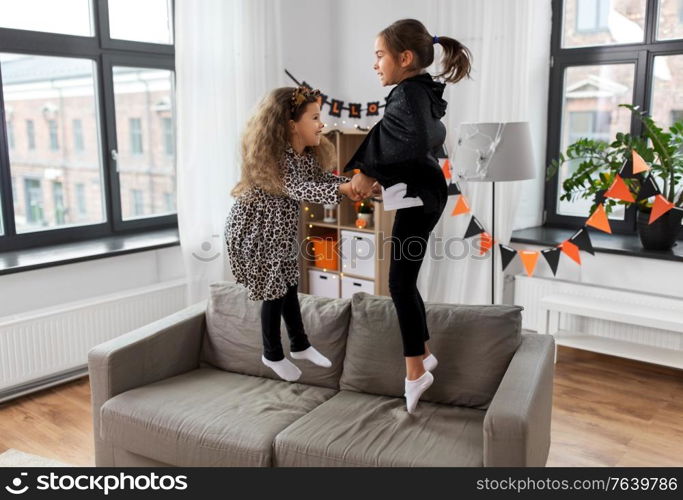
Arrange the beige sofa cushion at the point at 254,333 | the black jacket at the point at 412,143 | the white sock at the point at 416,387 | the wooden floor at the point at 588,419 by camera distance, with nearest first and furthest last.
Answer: the black jacket at the point at 412,143
the white sock at the point at 416,387
the beige sofa cushion at the point at 254,333
the wooden floor at the point at 588,419

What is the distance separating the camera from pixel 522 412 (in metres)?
2.08

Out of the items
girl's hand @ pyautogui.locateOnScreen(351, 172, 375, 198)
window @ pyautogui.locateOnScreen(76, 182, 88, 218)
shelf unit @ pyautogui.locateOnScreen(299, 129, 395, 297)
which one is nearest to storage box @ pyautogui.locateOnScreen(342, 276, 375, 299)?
shelf unit @ pyautogui.locateOnScreen(299, 129, 395, 297)

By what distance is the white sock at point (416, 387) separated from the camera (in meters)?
2.44

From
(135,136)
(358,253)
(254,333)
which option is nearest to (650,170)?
(358,253)

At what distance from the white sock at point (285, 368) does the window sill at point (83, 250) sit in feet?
5.30

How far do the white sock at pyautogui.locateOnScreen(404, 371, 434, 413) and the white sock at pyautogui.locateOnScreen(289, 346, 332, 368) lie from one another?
1.24 ft

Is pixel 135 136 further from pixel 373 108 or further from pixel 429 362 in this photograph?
pixel 429 362

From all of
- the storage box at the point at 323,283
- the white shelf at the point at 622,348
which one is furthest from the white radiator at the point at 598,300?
the storage box at the point at 323,283

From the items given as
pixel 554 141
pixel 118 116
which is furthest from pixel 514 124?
pixel 118 116

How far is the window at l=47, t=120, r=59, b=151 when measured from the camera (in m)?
4.03

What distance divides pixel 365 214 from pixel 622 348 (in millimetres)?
1732

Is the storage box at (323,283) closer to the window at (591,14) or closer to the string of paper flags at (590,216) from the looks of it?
the string of paper flags at (590,216)

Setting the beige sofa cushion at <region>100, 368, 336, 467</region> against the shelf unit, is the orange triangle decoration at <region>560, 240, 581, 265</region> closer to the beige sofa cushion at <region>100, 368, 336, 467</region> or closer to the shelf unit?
the shelf unit

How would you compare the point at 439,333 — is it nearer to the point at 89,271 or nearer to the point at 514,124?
the point at 514,124
